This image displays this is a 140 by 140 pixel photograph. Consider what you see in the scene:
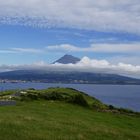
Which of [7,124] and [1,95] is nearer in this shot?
[7,124]

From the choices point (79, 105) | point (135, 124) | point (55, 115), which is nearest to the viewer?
point (55, 115)

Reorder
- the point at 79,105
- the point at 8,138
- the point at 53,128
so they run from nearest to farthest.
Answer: the point at 8,138, the point at 53,128, the point at 79,105

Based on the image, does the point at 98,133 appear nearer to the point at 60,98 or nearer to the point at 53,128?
the point at 53,128

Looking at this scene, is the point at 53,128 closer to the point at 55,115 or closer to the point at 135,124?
the point at 55,115

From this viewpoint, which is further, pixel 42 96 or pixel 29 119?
pixel 42 96

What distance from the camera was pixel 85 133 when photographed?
26188 mm

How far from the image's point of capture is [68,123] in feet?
99.2

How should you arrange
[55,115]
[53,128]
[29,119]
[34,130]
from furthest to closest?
[55,115] < [29,119] < [53,128] < [34,130]

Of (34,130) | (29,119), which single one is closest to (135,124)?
(29,119)

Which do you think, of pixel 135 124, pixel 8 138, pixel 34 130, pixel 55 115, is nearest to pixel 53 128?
pixel 34 130

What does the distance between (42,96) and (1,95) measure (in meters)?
4.98

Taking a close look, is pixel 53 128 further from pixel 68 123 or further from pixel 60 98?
pixel 60 98

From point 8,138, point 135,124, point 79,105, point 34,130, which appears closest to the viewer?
point 8,138

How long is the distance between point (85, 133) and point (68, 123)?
4.19 meters
